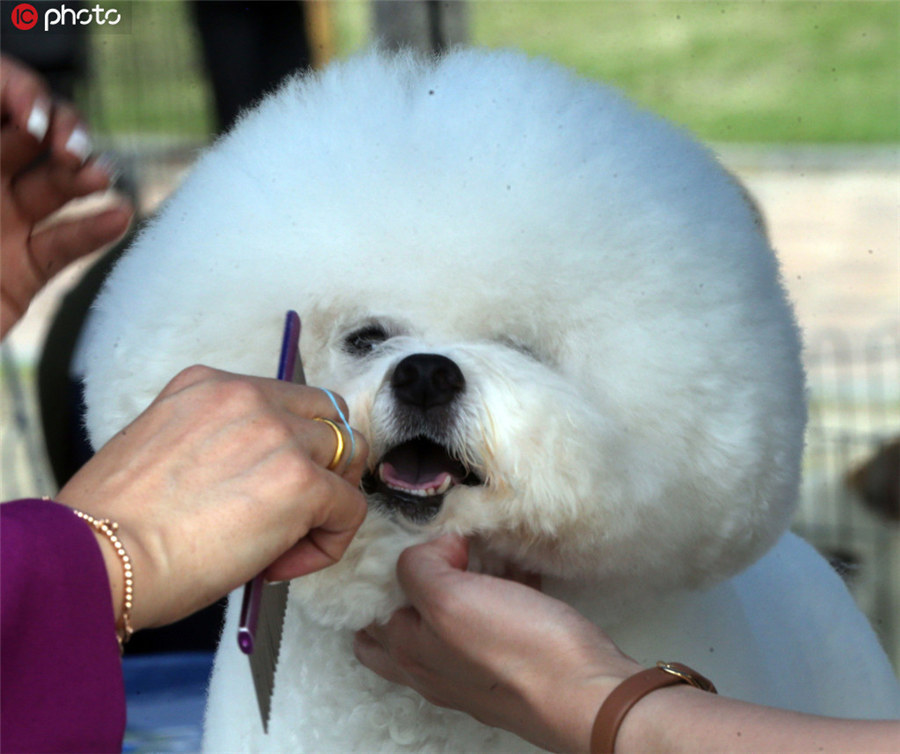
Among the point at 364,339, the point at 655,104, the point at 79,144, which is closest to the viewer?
the point at 79,144

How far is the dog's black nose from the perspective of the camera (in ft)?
2.42

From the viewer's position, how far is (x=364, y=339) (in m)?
0.83

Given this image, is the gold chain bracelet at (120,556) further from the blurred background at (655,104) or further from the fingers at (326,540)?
the blurred background at (655,104)

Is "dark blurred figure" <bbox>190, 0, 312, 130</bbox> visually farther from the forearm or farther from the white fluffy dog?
the forearm

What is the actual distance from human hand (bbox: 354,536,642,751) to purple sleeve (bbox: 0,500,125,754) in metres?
0.27

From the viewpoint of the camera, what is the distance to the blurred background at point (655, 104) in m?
1.21

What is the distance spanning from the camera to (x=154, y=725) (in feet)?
4.60

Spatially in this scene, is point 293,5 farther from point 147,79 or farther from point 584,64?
point 584,64

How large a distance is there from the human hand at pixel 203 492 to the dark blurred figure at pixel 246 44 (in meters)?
1.00

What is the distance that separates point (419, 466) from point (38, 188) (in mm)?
337

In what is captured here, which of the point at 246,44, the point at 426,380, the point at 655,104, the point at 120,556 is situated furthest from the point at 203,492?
the point at 246,44

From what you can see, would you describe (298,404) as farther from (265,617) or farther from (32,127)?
(32,127)

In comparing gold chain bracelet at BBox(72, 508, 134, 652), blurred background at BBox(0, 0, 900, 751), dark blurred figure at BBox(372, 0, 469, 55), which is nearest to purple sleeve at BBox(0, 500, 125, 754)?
gold chain bracelet at BBox(72, 508, 134, 652)

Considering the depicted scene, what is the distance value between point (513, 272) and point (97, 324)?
0.36m
